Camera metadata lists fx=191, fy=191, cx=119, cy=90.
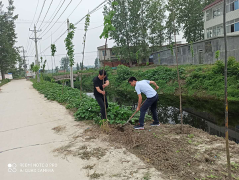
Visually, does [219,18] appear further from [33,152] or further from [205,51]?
[33,152]

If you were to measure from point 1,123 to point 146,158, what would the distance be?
563 centimetres

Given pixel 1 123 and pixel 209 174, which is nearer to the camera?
pixel 209 174

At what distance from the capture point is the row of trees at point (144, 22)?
30.9 meters

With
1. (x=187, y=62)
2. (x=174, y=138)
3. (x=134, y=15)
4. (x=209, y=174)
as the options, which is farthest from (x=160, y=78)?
(x=134, y=15)

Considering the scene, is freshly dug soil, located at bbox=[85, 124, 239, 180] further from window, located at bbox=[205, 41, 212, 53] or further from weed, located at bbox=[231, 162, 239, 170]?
window, located at bbox=[205, 41, 212, 53]

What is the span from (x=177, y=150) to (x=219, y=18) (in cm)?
2497

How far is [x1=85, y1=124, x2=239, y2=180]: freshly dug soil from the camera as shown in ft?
9.88

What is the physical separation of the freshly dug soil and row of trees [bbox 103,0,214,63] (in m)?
26.1

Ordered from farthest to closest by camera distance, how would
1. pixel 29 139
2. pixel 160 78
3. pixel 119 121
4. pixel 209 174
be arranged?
pixel 160 78, pixel 119 121, pixel 29 139, pixel 209 174

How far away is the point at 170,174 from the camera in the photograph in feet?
9.80

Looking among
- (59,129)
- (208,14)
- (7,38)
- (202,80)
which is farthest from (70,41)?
(7,38)

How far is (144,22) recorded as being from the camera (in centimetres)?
3128

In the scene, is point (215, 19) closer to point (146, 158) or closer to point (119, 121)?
point (119, 121)

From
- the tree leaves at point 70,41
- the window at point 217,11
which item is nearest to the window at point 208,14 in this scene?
the window at point 217,11
